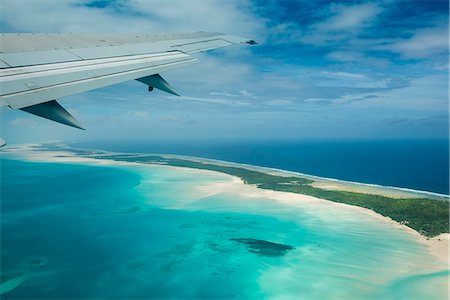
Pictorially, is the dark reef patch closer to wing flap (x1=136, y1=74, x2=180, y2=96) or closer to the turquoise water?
the turquoise water

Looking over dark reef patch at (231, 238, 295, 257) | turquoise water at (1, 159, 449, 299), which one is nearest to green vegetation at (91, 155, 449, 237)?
Result: turquoise water at (1, 159, 449, 299)

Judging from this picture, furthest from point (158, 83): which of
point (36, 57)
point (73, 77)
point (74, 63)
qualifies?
point (36, 57)

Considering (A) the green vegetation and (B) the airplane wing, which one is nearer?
(B) the airplane wing

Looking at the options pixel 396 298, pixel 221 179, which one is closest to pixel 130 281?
pixel 396 298

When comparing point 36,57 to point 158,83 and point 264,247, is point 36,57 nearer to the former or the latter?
point 158,83

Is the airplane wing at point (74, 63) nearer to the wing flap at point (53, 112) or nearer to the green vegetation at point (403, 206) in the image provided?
the wing flap at point (53, 112)

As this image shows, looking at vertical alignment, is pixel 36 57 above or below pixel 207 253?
above

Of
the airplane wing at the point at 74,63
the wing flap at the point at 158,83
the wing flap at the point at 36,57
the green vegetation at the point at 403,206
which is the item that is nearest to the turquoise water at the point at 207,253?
the green vegetation at the point at 403,206
